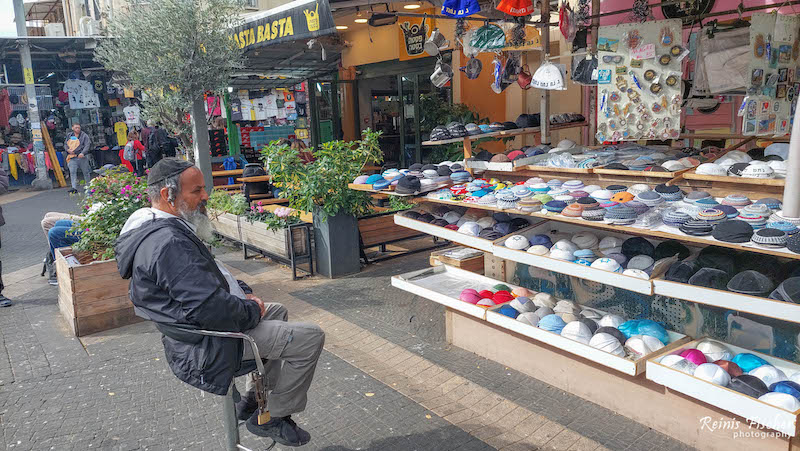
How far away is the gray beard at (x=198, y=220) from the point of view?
293 centimetres

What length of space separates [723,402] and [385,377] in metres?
2.26

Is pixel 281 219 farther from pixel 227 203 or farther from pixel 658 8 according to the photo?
pixel 658 8

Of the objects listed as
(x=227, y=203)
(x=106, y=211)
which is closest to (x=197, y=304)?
(x=106, y=211)

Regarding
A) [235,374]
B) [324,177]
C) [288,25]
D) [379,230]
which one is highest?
[288,25]

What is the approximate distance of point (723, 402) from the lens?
9.74 ft

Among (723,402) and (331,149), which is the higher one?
(331,149)

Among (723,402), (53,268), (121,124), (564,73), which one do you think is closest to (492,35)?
(564,73)

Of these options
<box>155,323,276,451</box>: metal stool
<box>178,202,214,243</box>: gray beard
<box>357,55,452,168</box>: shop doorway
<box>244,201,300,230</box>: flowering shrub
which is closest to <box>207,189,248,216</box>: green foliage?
<box>244,201,300,230</box>: flowering shrub

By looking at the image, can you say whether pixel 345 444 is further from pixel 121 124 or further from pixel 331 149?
pixel 121 124

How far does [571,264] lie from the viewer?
398cm

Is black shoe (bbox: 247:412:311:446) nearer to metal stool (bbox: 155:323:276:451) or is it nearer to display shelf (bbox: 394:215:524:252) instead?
metal stool (bbox: 155:323:276:451)

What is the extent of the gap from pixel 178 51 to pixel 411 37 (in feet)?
15.1

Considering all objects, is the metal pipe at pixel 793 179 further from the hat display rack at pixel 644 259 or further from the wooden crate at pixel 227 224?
the wooden crate at pixel 227 224

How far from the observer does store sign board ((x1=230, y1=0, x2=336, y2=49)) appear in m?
6.46
